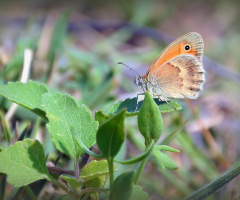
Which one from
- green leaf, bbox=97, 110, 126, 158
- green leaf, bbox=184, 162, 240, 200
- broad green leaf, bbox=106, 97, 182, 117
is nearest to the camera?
green leaf, bbox=97, 110, 126, 158

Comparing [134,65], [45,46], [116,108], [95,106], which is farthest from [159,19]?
[116,108]

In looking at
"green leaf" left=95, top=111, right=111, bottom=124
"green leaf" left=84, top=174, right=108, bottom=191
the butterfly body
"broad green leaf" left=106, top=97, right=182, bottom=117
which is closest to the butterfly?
the butterfly body

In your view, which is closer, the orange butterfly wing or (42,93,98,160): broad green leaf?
(42,93,98,160): broad green leaf

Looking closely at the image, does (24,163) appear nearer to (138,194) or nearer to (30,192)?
(30,192)

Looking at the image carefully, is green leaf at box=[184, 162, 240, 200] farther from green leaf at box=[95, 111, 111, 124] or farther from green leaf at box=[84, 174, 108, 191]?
green leaf at box=[95, 111, 111, 124]

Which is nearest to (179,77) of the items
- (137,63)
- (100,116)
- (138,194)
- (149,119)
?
(100,116)

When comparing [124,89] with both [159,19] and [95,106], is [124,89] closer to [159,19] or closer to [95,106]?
[95,106]
